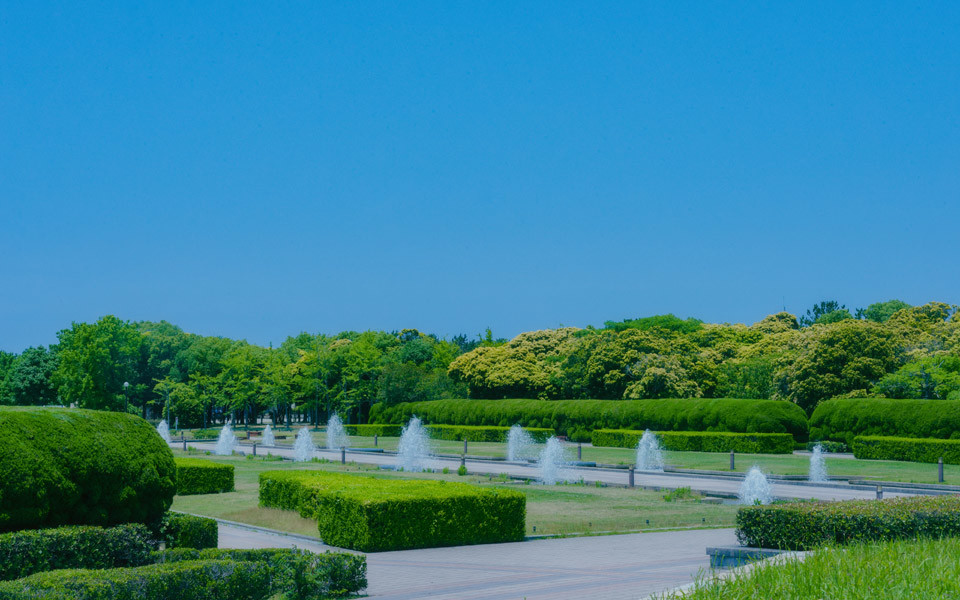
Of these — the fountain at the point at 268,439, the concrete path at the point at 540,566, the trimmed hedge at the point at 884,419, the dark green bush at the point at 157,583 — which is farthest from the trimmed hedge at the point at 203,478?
the trimmed hedge at the point at 884,419

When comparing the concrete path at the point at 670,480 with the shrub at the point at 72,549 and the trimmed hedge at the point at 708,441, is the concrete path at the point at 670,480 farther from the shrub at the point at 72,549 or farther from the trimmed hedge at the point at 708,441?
the shrub at the point at 72,549

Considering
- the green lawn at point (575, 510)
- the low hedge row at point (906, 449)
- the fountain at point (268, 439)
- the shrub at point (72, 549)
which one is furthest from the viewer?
the fountain at point (268, 439)

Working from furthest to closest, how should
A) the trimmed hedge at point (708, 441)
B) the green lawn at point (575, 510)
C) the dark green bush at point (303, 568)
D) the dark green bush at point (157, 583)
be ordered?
the trimmed hedge at point (708, 441)
the green lawn at point (575, 510)
the dark green bush at point (303, 568)
the dark green bush at point (157, 583)

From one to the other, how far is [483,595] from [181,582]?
3.34m

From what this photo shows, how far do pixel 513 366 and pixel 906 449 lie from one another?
112 ft

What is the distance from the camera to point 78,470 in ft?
34.9

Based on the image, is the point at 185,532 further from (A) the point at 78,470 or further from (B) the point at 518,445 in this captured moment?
(B) the point at 518,445

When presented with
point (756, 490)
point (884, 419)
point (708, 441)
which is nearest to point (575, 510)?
point (756, 490)

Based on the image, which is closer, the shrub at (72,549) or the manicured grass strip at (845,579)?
the manicured grass strip at (845,579)

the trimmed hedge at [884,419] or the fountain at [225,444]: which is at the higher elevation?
the trimmed hedge at [884,419]

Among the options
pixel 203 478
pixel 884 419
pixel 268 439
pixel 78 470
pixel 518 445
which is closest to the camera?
pixel 78 470

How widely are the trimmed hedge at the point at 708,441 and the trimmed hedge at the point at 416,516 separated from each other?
28.7 m

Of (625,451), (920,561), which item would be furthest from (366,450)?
(920,561)

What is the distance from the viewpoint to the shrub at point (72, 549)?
9.66 m
